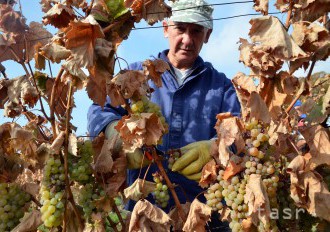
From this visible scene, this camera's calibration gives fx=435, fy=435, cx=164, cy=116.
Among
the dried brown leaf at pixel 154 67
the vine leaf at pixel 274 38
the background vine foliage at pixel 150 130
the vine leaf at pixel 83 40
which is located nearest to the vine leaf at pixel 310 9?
the background vine foliage at pixel 150 130

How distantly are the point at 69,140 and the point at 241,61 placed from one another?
2.02 ft

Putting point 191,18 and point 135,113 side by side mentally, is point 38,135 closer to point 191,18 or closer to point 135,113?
point 135,113

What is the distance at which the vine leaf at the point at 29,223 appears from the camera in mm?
1488

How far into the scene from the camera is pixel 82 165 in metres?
1.48

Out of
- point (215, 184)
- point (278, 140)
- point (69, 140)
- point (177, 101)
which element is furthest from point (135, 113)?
point (177, 101)

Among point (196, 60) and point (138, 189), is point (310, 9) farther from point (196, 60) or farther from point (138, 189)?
point (196, 60)

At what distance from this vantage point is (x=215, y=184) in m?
1.48

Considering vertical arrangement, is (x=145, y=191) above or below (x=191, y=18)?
below

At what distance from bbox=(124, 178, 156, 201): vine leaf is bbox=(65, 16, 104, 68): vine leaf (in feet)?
1.44

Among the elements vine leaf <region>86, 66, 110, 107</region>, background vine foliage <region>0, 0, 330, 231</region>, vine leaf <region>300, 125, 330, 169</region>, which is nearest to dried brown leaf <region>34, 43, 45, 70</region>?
background vine foliage <region>0, 0, 330, 231</region>

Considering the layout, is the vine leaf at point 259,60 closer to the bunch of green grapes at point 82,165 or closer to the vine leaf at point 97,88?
the vine leaf at point 97,88

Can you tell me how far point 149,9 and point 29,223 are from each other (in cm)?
85

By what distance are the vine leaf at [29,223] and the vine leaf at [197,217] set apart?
512mm

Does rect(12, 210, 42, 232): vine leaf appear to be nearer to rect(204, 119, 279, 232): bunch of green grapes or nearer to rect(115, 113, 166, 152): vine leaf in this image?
rect(115, 113, 166, 152): vine leaf
